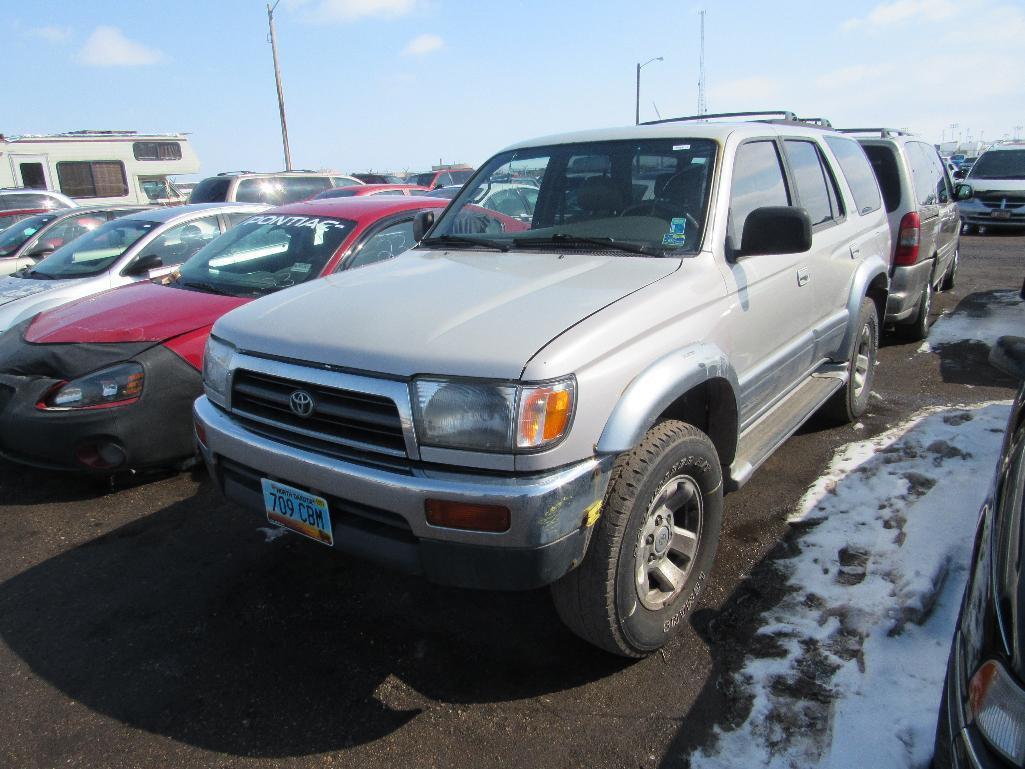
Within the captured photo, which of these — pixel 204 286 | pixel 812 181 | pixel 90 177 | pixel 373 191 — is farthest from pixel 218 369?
pixel 90 177

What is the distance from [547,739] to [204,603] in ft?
5.49

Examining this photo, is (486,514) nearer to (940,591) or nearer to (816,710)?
(816,710)

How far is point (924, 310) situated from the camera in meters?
6.97

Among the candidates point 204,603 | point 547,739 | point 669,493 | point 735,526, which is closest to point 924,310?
point 735,526

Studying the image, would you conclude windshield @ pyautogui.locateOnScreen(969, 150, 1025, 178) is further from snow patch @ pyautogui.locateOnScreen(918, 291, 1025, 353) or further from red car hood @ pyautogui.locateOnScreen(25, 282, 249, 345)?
red car hood @ pyautogui.locateOnScreen(25, 282, 249, 345)

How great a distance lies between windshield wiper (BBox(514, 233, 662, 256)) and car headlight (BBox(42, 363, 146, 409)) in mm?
2303

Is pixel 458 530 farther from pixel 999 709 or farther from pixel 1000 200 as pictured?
pixel 1000 200

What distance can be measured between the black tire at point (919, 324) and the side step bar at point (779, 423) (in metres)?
3.16

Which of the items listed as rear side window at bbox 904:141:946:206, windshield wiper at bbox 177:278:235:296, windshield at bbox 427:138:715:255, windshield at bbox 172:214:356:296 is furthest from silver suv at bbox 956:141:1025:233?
windshield wiper at bbox 177:278:235:296

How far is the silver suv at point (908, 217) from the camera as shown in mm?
6273

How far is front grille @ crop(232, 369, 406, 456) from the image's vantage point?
2250 millimetres

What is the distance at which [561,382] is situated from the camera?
2.10 m

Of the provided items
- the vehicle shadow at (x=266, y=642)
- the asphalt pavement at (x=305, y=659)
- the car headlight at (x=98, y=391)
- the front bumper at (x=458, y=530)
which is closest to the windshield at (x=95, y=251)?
the car headlight at (x=98, y=391)

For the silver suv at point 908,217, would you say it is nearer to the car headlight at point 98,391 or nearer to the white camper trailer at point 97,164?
the car headlight at point 98,391
